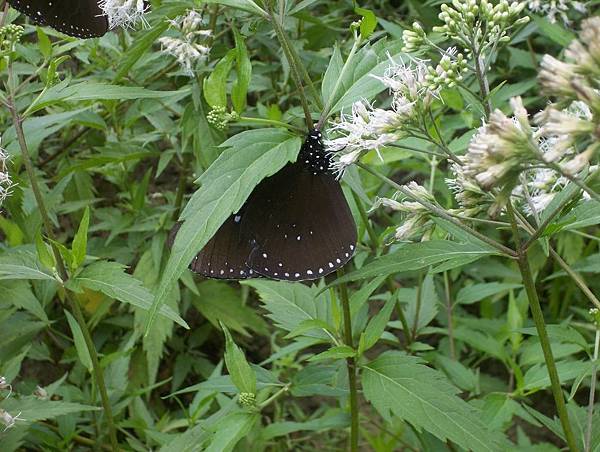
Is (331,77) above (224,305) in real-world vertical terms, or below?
above

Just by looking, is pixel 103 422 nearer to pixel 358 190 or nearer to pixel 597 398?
pixel 358 190

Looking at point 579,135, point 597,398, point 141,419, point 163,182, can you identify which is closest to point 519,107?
point 579,135

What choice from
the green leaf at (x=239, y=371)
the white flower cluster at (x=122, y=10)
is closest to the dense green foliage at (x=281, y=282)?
the green leaf at (x=239, y=371)

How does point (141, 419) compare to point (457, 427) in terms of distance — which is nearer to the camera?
point (457, 427)

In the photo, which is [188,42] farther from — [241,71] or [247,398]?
[247,398]

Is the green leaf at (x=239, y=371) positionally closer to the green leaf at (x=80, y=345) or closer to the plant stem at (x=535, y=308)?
the green leaf at (x=80, y=345)

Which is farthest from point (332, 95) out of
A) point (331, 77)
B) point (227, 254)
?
point (227, 254)
